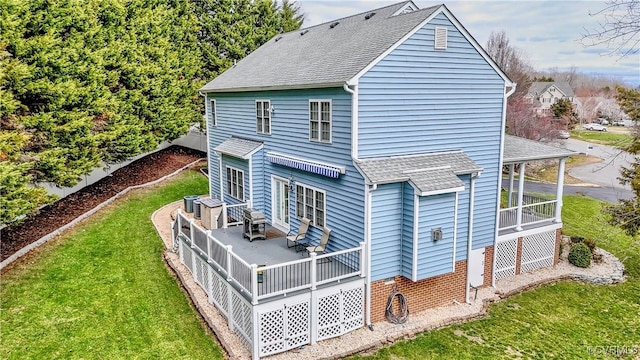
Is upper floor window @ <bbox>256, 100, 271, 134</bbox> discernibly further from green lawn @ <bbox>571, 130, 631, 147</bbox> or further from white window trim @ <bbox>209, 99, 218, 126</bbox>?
green lawn @ <bbox>571, 130, 631, 147</bbox>

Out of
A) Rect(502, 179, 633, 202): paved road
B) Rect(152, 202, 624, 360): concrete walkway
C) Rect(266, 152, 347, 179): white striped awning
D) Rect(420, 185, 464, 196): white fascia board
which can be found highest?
Rect(266, 152, 347, 179): white striped awning

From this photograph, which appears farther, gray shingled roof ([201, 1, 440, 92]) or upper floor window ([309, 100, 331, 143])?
upper floor window ([309, 100, 331, 143])

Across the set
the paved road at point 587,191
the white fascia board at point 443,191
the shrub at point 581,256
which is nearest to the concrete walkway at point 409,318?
the shrub at point 581,256

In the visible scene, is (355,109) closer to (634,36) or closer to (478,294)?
(634,36)

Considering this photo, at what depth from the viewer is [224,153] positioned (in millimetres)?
17359

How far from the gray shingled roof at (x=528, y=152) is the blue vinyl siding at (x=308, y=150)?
234 inches

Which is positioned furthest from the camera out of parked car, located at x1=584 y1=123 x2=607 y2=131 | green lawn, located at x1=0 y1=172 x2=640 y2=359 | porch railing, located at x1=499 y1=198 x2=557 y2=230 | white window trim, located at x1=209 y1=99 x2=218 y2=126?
parked car, located at x1=584 y1=123 x2=607 y2=131

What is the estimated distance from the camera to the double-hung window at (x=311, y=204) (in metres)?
12.9

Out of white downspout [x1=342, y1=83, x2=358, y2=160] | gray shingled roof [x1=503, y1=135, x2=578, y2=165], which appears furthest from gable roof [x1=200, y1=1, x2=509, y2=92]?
gray shingled roof [x1=503, y1=135, x2=578, y2=165]

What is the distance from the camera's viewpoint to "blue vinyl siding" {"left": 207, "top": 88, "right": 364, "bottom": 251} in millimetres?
11523

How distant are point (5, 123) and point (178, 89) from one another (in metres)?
12.8

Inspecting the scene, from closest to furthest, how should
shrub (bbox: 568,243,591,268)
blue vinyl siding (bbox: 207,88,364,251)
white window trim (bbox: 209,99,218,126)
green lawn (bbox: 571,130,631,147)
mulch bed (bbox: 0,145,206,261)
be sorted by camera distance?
blue vinyl siding (bbox: 207,88,364,251) < shrub (bbox: 568,243,591,268) < mulch bed (bbox: 0,145,206,261) < white window trim (bbox: 209,99,218,126) < green lawn (bbox: 571,130,631,147)

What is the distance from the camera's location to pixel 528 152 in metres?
15.2

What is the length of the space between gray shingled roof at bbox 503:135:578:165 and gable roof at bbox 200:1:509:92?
273 centimetres
